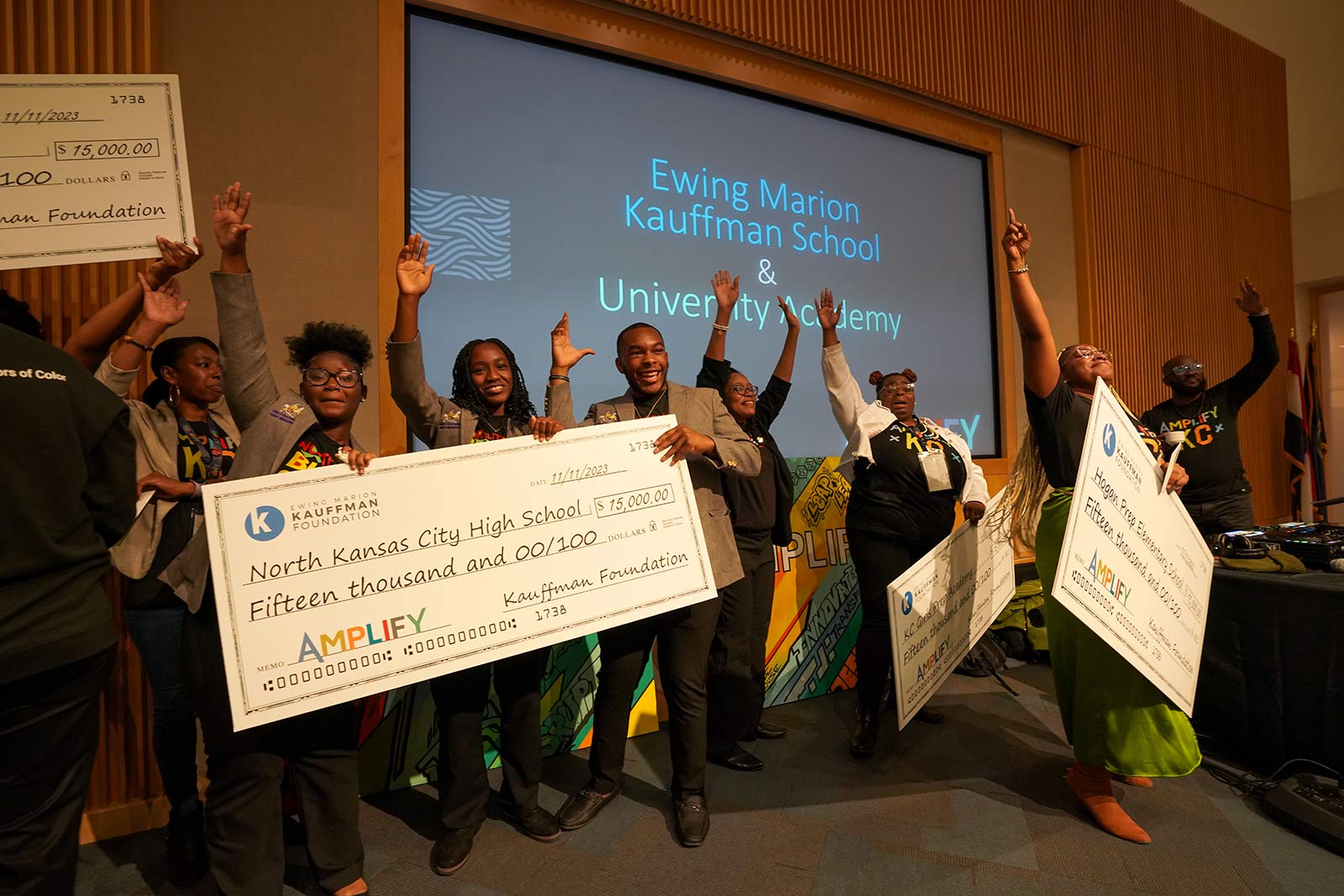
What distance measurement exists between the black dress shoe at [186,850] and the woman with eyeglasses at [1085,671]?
2.50 meters

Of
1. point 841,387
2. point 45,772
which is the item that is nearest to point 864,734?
point 841,387

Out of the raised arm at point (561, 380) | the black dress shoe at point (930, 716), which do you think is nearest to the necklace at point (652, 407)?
the raised arm at point (561, 380)

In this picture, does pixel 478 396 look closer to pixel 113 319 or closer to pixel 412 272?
pixel 412 272

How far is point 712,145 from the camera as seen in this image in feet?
12.3

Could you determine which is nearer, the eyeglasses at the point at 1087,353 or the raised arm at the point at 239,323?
the raised arm at the point at 239,323

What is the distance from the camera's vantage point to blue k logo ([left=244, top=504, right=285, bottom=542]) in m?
1.55

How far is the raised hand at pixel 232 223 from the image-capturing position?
1646mm

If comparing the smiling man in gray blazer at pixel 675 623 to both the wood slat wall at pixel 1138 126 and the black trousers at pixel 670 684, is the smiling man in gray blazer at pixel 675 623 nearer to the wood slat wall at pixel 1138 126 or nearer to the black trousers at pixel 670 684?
the black trousers at pixel 670 684

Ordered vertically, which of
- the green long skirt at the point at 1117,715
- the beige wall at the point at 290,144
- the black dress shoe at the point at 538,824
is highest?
the beige wall at the point at 290,144

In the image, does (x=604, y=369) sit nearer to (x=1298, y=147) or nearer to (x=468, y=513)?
(x=468, y=513)

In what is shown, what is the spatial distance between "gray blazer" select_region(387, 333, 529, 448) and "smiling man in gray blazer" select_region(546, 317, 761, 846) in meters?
0.28

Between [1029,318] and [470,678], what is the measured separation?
1816 mm

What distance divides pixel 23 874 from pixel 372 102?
8.82ft

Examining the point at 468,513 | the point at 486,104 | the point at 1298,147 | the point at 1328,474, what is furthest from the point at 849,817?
the point at 1298,147
